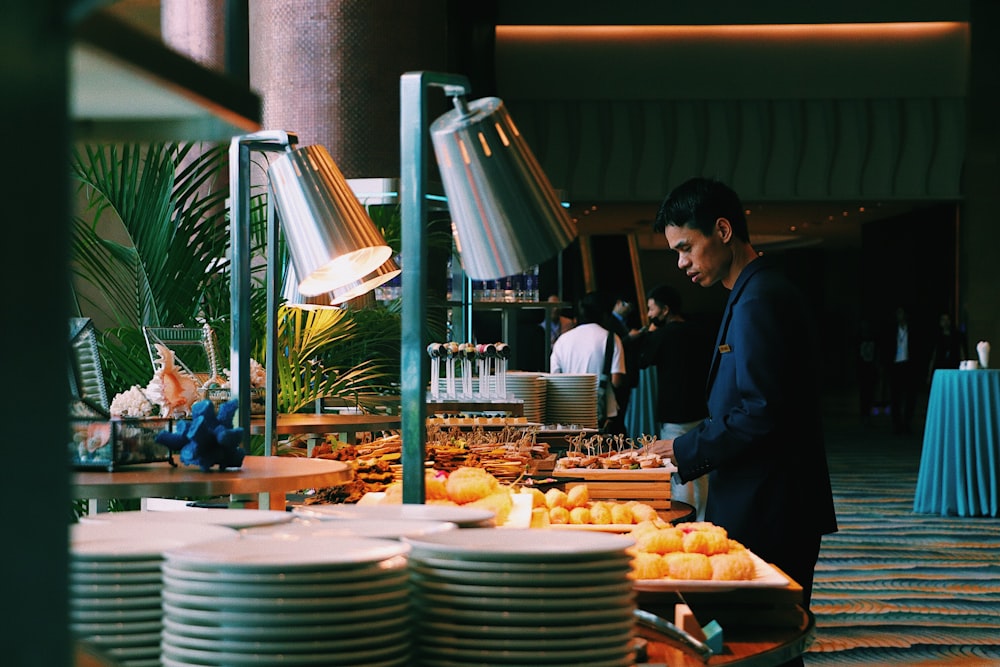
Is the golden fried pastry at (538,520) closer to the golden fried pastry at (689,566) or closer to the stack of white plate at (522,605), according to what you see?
the golden fried pastry at (689,566)

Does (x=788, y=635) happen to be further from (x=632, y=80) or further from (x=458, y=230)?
(x=632, y=80)

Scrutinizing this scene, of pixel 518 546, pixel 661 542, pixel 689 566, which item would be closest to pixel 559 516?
pixel 661 542

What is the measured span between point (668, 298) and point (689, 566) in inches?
234

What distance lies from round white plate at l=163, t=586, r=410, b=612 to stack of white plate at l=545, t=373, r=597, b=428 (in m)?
5.22

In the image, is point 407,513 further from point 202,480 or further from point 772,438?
point 772,438

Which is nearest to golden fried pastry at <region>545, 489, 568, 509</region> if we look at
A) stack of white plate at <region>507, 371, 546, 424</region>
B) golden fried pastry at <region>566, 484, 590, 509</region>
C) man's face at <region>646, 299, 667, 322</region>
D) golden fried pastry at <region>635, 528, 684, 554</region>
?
golden fried pastry at <region>566, 484, 590, 509</region>

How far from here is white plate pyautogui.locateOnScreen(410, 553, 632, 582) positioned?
1.07m

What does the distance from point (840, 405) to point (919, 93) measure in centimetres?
768

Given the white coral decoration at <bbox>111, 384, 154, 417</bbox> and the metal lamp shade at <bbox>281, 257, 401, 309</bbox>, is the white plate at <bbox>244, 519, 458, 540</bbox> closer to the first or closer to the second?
the metal lamp shade at <bbox>281, 257, 401, 309</bbox>

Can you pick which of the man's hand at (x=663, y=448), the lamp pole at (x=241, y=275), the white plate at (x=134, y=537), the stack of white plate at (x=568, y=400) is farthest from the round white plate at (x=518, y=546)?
the stack of white plate at (x=568, y=400)

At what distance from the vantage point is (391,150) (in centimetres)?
635

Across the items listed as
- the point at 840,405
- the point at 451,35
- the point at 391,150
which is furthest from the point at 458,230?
the point at 840,405

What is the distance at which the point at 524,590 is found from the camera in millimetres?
1065

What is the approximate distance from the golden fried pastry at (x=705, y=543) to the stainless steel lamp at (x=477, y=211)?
1.81 ft
